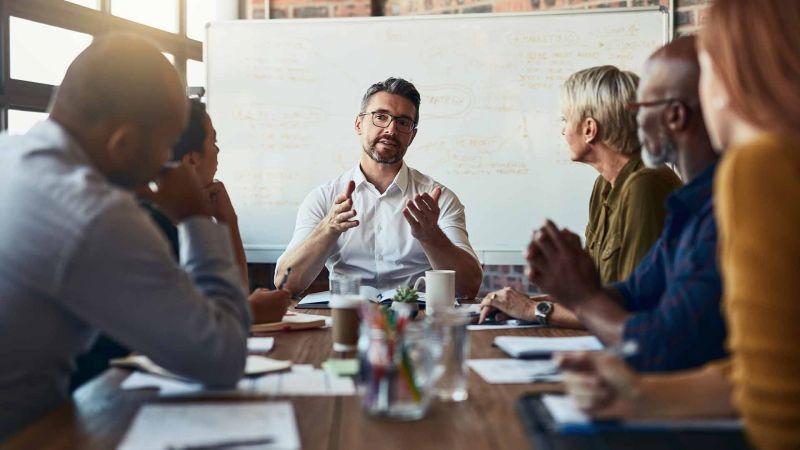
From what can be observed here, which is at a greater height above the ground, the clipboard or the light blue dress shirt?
the light blue dress shirt

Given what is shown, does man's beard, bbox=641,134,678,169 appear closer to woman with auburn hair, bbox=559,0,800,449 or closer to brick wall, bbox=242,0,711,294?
woman with auburn hair, bbox=559,0,800,449

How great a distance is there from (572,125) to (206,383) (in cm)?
165

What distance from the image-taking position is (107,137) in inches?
47.9

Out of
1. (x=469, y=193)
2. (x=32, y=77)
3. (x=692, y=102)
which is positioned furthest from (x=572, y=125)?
(x=32, y=77)

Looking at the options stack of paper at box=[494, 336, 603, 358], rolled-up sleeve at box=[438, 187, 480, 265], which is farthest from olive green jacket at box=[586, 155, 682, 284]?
rolled-up sleeve at box=[438, 187, 480, 265]

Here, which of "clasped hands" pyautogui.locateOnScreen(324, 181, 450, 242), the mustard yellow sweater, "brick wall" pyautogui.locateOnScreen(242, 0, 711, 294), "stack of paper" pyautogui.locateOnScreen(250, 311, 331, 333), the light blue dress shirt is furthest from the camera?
"brick wall" pyautogui.locateOnScreen(242, 0, 711, 294)

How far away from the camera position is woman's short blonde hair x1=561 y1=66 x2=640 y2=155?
244 cm

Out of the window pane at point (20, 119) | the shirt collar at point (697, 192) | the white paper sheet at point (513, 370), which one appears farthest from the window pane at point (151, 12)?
the shirt collar at point (697, 192)

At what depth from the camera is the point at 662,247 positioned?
1.61 meters

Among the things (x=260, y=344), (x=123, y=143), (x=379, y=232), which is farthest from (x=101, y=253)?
(x=379, y=232)

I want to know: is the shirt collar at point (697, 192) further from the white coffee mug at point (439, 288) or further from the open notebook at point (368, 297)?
the open notebook at point (368, 297)

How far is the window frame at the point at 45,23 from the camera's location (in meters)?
3.17

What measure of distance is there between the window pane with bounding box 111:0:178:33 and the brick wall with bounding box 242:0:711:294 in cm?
41

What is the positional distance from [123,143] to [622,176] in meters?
1.60
